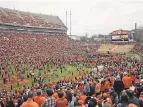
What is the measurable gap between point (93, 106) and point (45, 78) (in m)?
27.5

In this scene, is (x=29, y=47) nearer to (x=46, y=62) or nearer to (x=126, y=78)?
(x=46, y=62)

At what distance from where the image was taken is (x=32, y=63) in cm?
4334

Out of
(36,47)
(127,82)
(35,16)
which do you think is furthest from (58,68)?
(35,16)

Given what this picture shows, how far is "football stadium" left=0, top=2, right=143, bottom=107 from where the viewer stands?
9.32m

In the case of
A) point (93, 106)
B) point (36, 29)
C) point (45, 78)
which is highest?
point (36, 29)

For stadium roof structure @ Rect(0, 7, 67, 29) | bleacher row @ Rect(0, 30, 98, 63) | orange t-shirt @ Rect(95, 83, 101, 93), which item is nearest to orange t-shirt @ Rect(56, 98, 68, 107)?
orange t-shirt @ Rect(95, 83, 101, 93)

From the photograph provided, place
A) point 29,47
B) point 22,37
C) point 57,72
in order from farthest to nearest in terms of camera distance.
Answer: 1. point 22,37
2. point 29,47
3. point 57,72

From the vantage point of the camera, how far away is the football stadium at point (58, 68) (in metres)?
9.32

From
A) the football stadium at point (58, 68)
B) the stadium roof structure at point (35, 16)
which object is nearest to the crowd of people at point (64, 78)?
the football stadium at point (58, 68)

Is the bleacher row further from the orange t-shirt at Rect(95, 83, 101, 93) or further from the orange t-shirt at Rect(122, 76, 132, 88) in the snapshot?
the orange t-shirt at Rect(122, 76, 132, 88)

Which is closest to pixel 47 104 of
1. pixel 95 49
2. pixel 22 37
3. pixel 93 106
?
pixel 93 106

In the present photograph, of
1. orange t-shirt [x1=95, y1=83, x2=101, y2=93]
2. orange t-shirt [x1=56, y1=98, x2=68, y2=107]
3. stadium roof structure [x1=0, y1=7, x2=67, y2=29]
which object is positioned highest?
stadium roof structure [x1=0, y1=7, x2=67, y2=29]

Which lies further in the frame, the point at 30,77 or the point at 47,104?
the point at 30,77

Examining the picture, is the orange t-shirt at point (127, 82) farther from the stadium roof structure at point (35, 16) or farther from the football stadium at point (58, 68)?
the stadium roof structure at point (35, 16)
